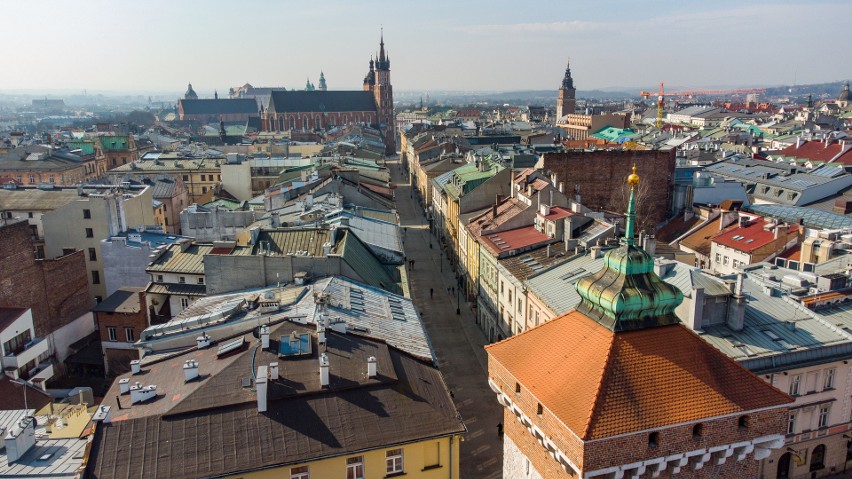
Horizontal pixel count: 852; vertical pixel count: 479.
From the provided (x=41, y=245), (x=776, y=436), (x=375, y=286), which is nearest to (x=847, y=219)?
(x=375, y=286)

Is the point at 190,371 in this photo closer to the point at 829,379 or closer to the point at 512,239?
the point at 829,379

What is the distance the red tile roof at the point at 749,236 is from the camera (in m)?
49.6

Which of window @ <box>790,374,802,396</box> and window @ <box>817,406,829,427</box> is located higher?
window @ <box>790,374,802,396</box>

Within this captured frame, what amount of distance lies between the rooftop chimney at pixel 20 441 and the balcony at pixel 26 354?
18562 mm

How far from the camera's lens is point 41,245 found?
192ft

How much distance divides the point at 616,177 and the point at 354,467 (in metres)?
50.6

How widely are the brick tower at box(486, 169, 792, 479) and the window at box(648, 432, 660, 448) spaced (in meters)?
0.03

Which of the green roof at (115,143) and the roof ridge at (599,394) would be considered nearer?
the roof ridge at (599,394)

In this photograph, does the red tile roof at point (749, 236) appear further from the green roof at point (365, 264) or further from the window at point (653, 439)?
the window at point (653, 439)

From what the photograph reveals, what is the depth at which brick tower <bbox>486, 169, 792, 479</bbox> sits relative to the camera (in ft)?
48.3

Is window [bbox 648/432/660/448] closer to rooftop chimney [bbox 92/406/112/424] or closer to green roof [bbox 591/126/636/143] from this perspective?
rooftop chimney [bbox 92/406/112/424]

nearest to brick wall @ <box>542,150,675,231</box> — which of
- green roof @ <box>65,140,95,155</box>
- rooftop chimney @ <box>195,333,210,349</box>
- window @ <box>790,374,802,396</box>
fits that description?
window @ <box>790,374,802,396</box>

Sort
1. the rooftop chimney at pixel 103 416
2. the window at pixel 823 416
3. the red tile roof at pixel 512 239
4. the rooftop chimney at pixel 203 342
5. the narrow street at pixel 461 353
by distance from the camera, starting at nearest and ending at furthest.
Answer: the rooftop chimney at pixel 103 416
the rooftop chimney at pixel 203 342
the window at pixel 823 416
the narrow street at pixel 461 353
the red tile roof at pixel 512 239

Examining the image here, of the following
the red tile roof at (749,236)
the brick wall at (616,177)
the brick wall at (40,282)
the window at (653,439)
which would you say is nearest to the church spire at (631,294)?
the window at (653,439)
